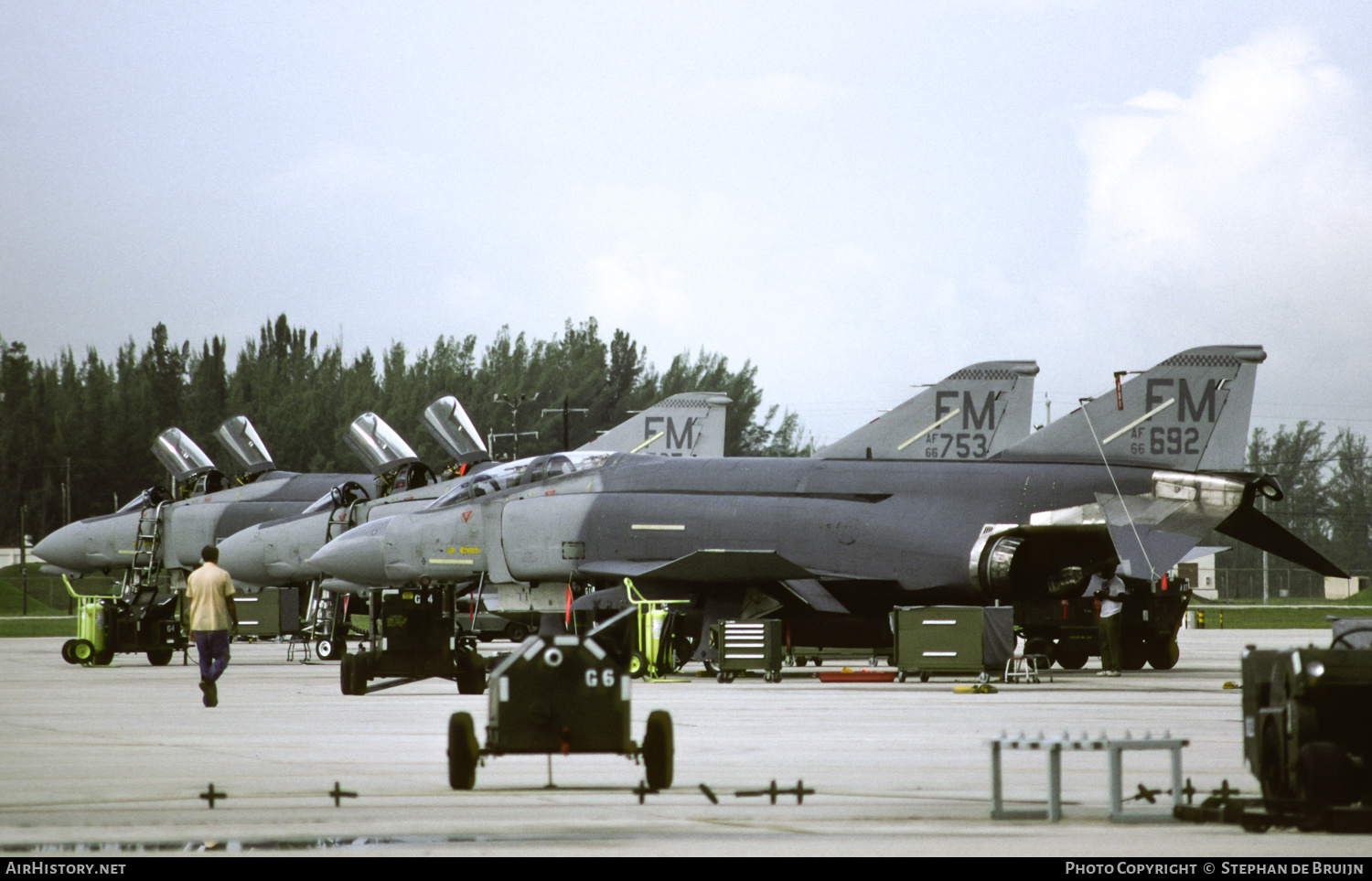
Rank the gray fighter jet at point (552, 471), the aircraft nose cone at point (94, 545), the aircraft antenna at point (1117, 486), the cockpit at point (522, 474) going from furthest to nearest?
1. the aircraft nose cone at point (94, 545)
2. the gray fighter jet at point (552, 471)
3. the cockpit at point (522, 474)
4. the aircraft antenna at point (1117, 486)

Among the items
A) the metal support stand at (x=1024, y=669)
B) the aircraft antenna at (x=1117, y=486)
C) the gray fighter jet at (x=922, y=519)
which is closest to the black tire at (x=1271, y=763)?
the metal support stand at (x=1024, y=669)

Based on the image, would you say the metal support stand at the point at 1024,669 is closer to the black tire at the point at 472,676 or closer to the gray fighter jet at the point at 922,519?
the gray fighter jet at the point at 922,519

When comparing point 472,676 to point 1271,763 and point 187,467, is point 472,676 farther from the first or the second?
point 187,467

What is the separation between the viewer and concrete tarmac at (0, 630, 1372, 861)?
6.62 metres

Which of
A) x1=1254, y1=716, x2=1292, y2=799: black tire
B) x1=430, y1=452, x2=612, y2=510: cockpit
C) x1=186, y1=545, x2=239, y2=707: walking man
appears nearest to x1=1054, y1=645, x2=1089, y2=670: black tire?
x1=430, y1=452, x2=612, y2=510: cockpit

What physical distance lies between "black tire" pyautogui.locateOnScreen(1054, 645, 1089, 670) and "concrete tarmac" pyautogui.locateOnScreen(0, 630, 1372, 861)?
19.8ft

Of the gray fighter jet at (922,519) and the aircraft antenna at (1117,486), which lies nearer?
the aircraft antenna at (1117,486)

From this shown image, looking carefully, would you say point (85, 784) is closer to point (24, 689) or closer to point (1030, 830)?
point (1030, 830)

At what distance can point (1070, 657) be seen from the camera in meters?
23.3

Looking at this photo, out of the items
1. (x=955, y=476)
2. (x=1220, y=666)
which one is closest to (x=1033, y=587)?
(x=955, y=476)

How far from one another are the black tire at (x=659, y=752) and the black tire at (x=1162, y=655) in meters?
17.0

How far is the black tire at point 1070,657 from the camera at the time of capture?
2323 centimetres

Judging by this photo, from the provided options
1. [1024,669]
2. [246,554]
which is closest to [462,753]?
[1024,669]

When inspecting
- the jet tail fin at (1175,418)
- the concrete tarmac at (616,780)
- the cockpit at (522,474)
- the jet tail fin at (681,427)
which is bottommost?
the concrete tarmac at (616,780)
